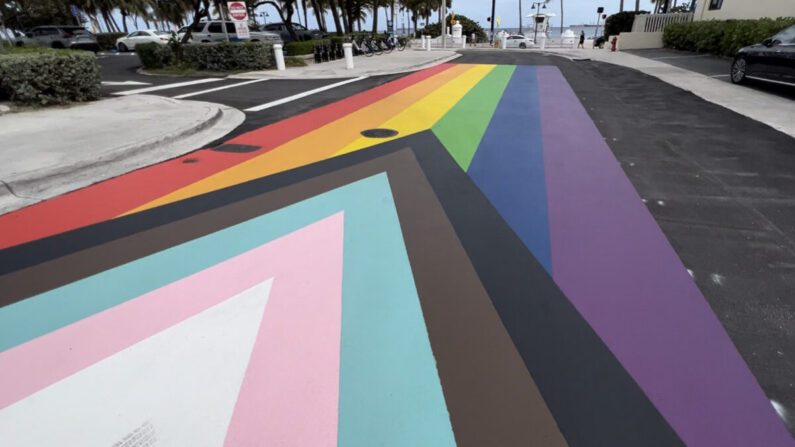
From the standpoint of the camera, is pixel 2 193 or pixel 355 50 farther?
pixel 355 50

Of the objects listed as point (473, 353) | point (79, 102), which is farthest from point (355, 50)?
point (473, 353)

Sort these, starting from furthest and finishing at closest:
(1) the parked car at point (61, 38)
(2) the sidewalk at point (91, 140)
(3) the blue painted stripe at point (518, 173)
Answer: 1. (1) the parked car at point (61, 38)
2. (2) the sidewalk at point (91, 140)
3. (3) the blue painted stripe at point (518, 173)

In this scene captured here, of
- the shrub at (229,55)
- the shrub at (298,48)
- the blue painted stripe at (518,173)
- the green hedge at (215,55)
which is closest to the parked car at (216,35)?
the shrub at (298,48)

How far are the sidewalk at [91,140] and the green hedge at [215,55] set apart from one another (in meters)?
8.13

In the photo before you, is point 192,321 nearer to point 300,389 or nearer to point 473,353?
point 300,389

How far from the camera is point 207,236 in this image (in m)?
3.79

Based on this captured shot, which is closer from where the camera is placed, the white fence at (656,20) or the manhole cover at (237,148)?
the manhole cover at (237,148)

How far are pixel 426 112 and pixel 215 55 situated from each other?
12.3 m

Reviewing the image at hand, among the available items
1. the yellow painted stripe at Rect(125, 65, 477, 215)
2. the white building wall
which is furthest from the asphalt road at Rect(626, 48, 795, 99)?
the yellow painted stripe at Rect(125, 65, 477, 215)

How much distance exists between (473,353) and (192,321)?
77.3 inches

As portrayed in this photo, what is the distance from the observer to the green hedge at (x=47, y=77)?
816 cm

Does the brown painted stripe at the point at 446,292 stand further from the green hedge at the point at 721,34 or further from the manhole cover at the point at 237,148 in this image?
the green hedge at the point at 721,34

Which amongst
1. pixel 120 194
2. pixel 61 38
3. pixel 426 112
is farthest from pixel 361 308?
pixel 61 38

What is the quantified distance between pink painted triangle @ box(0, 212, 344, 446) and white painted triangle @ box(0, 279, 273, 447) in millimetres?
77
